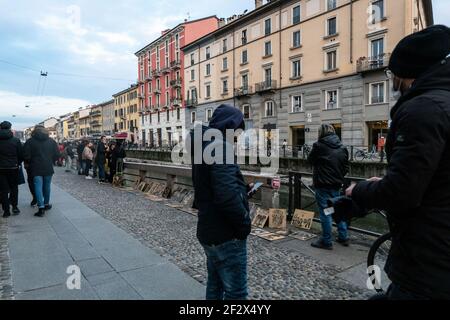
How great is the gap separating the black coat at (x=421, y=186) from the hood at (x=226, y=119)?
1223 millimetres

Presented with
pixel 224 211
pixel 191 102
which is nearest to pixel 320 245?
pixel 224 211

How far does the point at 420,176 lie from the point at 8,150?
7444 mm

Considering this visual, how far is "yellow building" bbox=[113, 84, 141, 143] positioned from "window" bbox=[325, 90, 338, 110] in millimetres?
49264

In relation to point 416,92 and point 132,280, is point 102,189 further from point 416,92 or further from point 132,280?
point 416,92

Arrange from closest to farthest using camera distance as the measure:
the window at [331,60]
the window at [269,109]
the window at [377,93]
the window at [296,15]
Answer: the window at [377,93] → the window at [331,60] → the window at [296,15] → the window at [269,109]

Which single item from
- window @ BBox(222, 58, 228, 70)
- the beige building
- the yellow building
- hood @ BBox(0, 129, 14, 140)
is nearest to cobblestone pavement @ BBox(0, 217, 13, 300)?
hood @ BBox(0, 129, 14, 140)

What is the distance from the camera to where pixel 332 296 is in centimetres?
333

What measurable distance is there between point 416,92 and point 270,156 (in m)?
24.8

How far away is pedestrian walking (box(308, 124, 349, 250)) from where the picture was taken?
4.87 meters

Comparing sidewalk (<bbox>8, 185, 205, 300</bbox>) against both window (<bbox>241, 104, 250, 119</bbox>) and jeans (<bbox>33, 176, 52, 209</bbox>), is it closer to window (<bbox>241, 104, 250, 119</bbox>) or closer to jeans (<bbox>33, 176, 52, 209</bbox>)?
jeans (<bbox>33, 176, 52, 209</bbox>)

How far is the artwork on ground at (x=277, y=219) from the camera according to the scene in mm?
6079

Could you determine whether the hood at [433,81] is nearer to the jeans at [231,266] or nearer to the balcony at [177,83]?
the jeans at [231,266]

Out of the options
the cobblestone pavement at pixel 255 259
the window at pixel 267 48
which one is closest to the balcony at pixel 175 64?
the window at pixel 267 48
